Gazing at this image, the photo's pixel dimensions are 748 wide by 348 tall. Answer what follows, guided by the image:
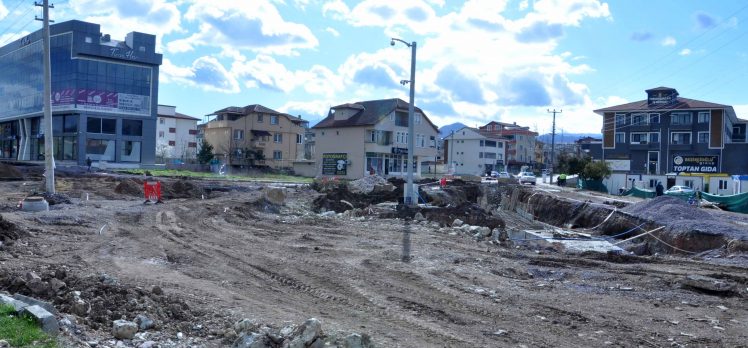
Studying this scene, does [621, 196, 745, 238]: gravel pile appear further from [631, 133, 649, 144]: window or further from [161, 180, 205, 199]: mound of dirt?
[631, 133, 649, 144]: window

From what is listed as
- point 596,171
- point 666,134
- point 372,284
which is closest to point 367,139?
point 596,171

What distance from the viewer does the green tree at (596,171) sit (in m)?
59.9

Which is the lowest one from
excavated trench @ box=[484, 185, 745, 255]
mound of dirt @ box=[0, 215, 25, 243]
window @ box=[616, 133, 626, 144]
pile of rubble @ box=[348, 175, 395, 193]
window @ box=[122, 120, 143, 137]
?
excavated trench @ box=[484, 185, 745, 255]

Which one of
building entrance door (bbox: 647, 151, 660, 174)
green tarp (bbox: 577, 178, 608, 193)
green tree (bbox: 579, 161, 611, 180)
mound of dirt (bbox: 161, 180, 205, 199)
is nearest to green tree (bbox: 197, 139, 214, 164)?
green tarp (bbox: 577, 178, 608, 193)


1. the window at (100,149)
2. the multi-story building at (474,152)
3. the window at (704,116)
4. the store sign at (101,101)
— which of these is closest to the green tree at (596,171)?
the window at (704,116)

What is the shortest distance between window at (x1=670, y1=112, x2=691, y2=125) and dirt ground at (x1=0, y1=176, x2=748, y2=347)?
6601 centimetres

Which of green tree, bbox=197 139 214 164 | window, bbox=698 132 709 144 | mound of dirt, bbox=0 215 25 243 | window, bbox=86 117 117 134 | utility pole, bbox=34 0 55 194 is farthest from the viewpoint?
green tree, bbox=197 139 214 164

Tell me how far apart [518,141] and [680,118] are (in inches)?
2313

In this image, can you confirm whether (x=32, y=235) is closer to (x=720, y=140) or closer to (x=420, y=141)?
(x=420, y=141)

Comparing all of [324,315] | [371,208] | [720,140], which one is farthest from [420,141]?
[324,315]

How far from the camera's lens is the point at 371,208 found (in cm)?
2619

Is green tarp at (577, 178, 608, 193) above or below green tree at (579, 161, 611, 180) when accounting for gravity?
below

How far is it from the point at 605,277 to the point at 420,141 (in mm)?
64178

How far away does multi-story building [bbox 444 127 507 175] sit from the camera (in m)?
114
